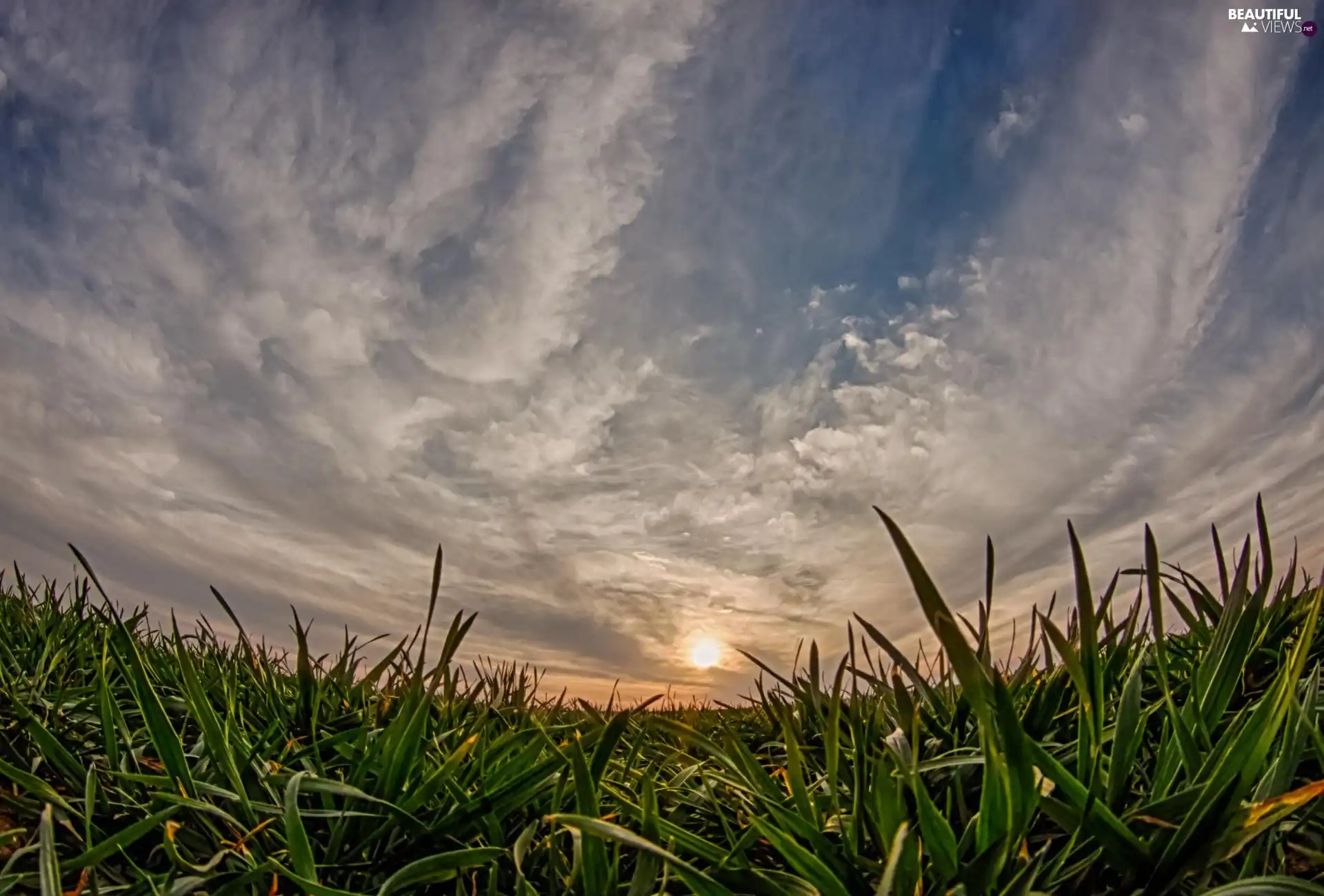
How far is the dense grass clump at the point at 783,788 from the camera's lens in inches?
45.5

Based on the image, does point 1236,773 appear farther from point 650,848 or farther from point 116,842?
point 116,842

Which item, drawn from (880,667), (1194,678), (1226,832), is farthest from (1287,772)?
(880,667)

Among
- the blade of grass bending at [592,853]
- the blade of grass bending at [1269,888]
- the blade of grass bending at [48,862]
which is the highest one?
the blade of grass bending at [1269,888]

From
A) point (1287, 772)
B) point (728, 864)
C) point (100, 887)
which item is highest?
point (1287, 772)

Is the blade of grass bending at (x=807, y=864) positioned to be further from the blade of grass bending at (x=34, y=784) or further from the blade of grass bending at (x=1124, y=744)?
the blade of grass bending at (x=34, y=784)

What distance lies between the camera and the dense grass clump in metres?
1.16

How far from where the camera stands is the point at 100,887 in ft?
4.75

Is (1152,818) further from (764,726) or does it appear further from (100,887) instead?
(764,726)

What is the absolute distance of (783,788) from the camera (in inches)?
80.4

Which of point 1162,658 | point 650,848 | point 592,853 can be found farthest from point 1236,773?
point 592,853

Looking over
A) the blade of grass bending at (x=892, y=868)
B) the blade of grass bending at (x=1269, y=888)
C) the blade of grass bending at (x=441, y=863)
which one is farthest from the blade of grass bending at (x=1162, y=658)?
the blade of grass bending at (x=441, y=863)

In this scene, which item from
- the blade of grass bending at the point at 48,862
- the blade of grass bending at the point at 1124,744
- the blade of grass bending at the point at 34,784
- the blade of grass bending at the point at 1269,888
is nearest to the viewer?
the blade of grass bending at the point at 1269,888

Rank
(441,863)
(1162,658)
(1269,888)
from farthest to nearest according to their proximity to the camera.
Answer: (1162,658) < (441,863) < (1269,888)

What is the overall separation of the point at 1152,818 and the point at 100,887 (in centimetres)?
180
